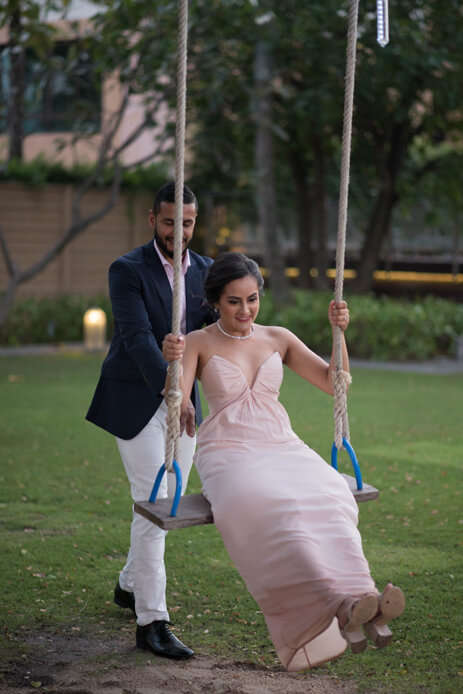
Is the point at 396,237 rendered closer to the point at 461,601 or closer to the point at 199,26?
the point at 199,26

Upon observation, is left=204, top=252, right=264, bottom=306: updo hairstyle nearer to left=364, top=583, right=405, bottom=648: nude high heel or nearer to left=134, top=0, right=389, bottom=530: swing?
left=134, top=0, right=389, bottom=530: swing

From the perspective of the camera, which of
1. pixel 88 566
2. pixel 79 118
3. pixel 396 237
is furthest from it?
pixel 396 237

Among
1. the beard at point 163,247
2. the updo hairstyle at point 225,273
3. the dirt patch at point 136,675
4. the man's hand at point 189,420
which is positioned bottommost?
the dirt patch at point 136,675

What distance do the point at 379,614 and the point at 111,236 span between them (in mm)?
13771

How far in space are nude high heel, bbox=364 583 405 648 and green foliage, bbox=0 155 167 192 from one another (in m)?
12.1

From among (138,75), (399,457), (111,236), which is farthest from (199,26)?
(399,457)

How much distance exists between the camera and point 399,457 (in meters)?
7.53

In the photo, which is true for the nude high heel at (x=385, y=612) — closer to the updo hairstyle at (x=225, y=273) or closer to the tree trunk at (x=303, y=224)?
the updo hairstyle at (x=225, y=273)

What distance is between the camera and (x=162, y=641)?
3.79 m

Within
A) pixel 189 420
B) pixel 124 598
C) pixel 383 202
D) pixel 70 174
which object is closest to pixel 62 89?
pixel 70 174

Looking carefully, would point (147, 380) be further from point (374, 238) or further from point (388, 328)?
point (374, 238)

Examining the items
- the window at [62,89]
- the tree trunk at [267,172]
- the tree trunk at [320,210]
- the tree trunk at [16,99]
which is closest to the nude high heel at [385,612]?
the window at [62,89]

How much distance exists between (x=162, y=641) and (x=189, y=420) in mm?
926

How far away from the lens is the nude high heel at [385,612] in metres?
2.87
